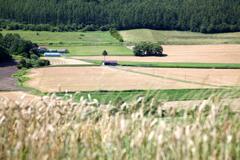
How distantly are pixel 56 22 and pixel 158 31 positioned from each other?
22457mm

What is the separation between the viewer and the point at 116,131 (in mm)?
4527

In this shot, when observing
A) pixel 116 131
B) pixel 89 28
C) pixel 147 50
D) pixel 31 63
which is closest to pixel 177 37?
pixel 89 28

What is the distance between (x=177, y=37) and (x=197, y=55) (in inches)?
1050

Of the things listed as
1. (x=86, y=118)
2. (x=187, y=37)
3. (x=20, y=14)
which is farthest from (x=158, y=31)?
(x=86, y=118)

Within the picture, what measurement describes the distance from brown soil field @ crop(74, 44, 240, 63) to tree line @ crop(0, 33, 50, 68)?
7.35m

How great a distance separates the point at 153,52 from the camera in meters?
78.4

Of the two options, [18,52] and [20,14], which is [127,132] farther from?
[20,14]

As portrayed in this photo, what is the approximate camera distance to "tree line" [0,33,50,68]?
63.5m

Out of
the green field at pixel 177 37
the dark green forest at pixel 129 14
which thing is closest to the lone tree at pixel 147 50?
the green field at pixel 177 37

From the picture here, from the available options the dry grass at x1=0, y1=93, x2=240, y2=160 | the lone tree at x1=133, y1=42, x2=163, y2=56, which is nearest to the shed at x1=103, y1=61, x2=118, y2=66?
the lone tree at x1=133, y1=42, x2=163, y2=56

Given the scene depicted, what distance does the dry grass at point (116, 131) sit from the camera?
4203mm

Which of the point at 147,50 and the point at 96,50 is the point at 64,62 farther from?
the point at 147,50

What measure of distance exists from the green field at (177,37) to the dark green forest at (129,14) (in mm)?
4293

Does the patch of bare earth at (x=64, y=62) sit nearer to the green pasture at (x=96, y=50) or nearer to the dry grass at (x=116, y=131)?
the green pasture at (x=96, y=50)
